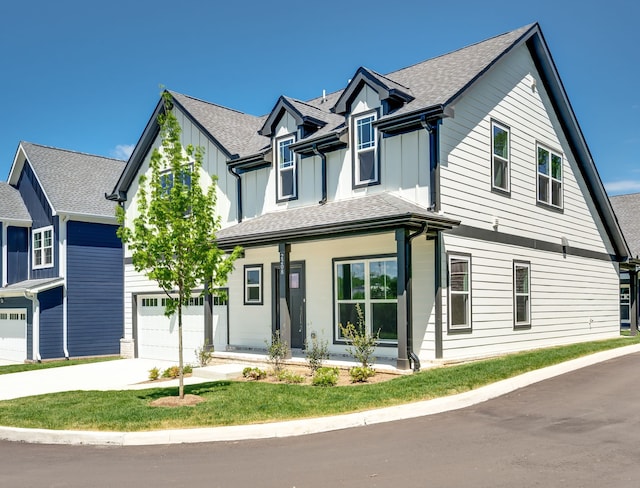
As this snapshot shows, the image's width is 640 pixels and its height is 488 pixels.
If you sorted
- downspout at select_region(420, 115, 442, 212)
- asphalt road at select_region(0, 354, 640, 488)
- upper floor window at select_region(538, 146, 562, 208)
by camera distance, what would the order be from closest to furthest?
1. asphalt road at select_region(0, 354, 640, 488)
2. downspout at select_region(420, 115, 442, 212)
3. upper floor window at select_region(538, 146, 562, 208)

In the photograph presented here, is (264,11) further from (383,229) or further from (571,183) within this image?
(571,183)

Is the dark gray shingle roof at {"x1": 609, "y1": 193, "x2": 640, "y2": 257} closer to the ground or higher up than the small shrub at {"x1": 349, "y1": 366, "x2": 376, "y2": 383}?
higher up

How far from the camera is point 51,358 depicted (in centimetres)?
2270

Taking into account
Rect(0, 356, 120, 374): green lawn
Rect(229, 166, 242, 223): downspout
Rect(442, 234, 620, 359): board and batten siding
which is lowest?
Rect(0, 356, 120, 374): green lawn

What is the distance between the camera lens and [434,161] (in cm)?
1389

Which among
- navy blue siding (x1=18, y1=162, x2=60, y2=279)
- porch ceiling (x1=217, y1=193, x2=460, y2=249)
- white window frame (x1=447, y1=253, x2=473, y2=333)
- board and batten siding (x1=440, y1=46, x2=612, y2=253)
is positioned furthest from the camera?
navy blue siding (x1=18, y1=162, x2=60, y2=279)

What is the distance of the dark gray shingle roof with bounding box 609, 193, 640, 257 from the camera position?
30547 millimetres

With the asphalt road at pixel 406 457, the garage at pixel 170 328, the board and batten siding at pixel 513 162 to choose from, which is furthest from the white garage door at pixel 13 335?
the board and batten siding at pixel 513 162

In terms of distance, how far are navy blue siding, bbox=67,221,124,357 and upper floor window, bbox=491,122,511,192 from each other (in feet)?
52.3

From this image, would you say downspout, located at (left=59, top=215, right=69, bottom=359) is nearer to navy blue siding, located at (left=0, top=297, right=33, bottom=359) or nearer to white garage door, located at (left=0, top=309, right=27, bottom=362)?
navy blue siding, located at (left=0, top=297, right=33, bottom=359)

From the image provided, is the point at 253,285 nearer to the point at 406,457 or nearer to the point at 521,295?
the point at 521,295

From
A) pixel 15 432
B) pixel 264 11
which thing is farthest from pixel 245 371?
pixel 264 11

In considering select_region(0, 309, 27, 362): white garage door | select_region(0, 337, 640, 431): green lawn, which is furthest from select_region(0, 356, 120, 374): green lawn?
select_region(0, 337, 640, 431): green lawn

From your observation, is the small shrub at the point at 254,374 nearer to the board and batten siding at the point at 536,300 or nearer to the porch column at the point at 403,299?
the porch column at the point at 403,299
